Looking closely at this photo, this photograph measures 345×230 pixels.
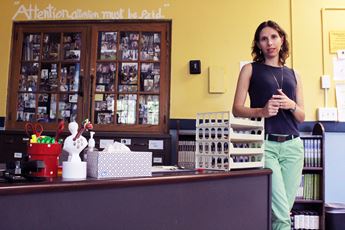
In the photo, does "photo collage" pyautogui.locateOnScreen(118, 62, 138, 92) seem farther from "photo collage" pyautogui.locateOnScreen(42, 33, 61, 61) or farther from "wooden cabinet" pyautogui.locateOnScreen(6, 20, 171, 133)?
"photo collage" pyautogui.locateOnScreen(42, 33, 61, 61)

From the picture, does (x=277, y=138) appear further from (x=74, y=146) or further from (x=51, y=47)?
(x=51, y=47)

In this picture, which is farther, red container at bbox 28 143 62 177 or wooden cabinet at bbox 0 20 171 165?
wooden cabinet at bbox 0 20 171 165

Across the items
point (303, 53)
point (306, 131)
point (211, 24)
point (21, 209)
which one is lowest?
point (21, 209)

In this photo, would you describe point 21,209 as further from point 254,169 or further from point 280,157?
point 280,157

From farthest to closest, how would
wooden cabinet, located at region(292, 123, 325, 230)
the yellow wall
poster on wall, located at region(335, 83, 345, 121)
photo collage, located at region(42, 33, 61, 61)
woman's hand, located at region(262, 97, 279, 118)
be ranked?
1. photo collage, located at region(42, 33, 61, 61)
2. the yellow wall
3. poster on wall, located at region(335, 83, 345, 121)
4. wooden cabinet, located at region(292, 123, 325, 230)
5. woman's hand, located at region(262, 97, 279, 118)

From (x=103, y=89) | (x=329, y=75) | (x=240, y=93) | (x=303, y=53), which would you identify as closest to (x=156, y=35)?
(x=103, y=89)

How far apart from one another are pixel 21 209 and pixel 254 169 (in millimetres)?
936

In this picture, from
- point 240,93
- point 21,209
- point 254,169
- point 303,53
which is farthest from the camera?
point 303,53

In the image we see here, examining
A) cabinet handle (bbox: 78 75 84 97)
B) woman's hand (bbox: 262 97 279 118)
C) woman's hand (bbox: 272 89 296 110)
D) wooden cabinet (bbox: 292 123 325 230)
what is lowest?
wooden cabinet (bbox: 292 123 325 230)

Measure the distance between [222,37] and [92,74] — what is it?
1.30 m

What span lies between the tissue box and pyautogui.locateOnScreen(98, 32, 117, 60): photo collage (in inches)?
98.7

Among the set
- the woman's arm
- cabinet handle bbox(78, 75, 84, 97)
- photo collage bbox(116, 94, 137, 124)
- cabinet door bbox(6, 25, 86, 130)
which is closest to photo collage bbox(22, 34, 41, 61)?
cabinet door bbox(6, 25, 86, 130)

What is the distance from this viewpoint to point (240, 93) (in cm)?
170

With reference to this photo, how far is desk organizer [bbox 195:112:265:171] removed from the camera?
1396mm
